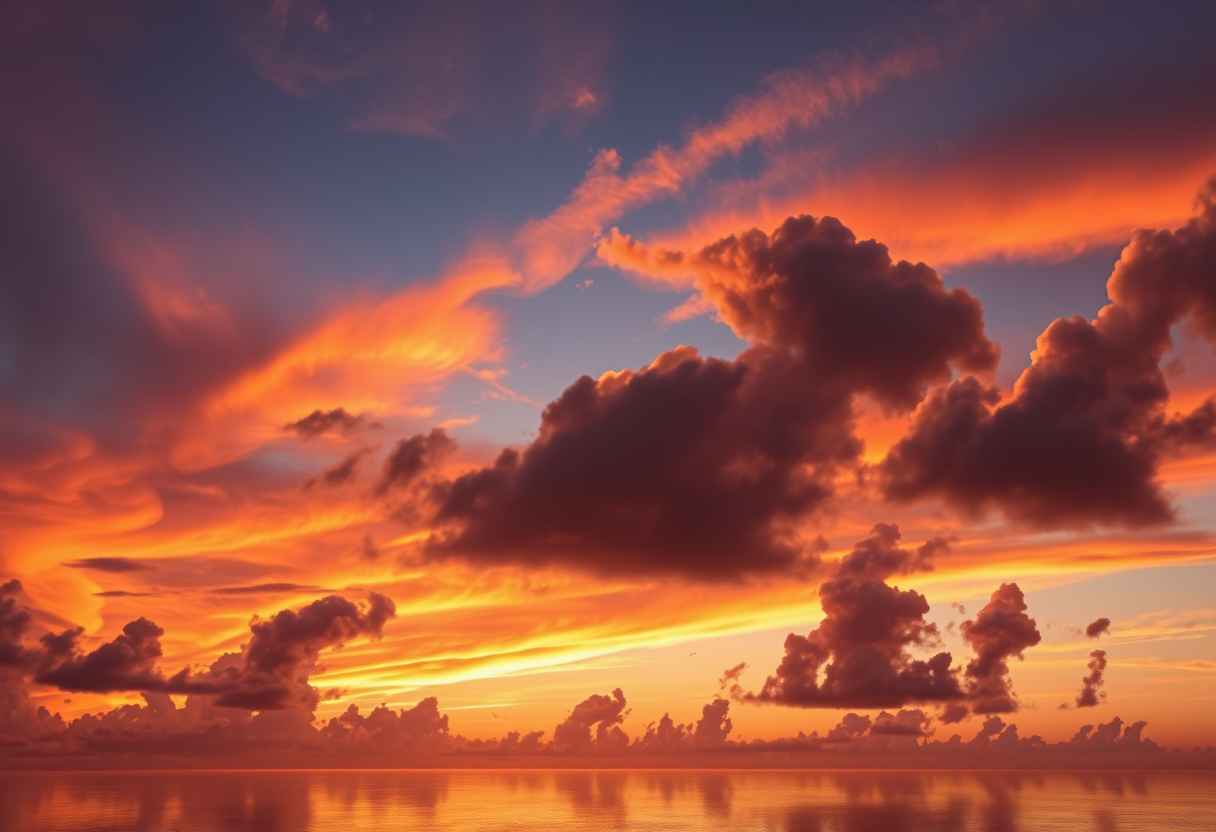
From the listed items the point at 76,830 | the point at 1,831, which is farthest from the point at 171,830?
the point at 1,831

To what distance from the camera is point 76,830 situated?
198500 mm

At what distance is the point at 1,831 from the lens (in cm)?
19575

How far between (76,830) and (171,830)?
20722 mm

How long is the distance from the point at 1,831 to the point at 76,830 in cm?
1502

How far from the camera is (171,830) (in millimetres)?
199125

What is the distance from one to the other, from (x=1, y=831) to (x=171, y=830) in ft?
117

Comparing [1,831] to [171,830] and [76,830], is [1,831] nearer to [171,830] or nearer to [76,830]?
[76,830]
